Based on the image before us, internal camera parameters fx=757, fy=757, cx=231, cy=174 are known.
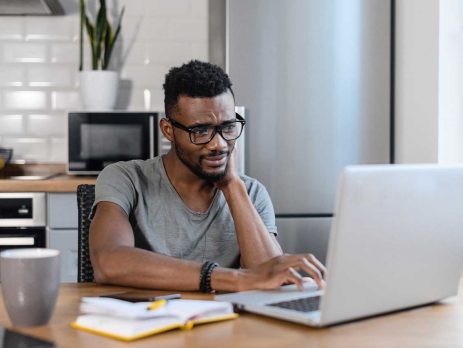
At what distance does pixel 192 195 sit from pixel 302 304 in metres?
0.74

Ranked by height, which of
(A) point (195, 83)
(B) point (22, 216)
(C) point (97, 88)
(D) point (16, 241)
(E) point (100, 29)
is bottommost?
(D) point (16, 241)

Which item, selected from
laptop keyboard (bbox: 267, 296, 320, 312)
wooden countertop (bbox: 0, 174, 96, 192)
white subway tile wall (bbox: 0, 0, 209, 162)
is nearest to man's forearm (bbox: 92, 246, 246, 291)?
laptop keyboard (bbox: 267, 296, 320, 312)

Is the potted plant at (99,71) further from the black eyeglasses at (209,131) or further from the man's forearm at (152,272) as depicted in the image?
the man's forearm at (152,272)

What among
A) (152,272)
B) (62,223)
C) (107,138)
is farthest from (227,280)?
(107,138)

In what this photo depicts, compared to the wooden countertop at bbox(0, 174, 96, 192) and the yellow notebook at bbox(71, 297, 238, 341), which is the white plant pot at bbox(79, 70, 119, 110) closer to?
the wooden countertop at bbox(0, 174, 96, 192)

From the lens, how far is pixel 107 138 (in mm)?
3350

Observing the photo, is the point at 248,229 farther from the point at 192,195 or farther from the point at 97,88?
the point at 97,88

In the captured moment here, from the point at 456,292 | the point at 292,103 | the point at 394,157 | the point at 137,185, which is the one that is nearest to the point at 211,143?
the point at 137,185

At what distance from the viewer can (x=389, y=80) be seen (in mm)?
3244

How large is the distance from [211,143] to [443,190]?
0.71m

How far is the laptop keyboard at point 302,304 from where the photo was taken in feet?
4.13

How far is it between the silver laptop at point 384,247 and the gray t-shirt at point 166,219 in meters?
0.53

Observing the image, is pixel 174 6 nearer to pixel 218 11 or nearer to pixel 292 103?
pixel 218 11

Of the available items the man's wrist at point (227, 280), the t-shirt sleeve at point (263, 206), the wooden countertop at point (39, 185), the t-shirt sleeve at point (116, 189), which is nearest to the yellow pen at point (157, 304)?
the man's wrist at point (227, 280)
